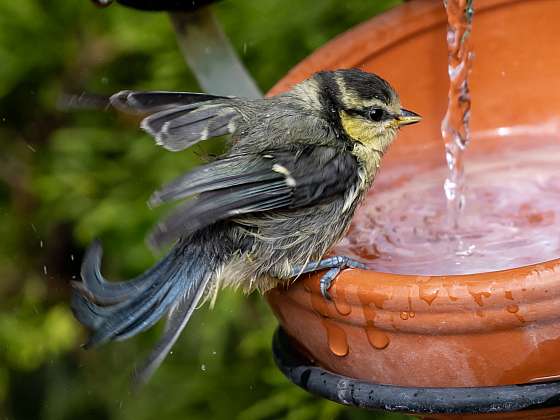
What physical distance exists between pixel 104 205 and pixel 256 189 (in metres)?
1.62

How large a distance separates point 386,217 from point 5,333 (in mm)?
1864

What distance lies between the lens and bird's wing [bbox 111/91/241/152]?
8.64ft

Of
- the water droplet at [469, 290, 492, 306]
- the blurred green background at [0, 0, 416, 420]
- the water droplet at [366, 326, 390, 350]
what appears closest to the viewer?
the water droplet at [469, 290, 492, 306]

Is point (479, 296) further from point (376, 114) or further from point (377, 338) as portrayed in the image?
point (376, 114)

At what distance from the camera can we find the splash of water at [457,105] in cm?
295

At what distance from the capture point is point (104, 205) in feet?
13.1

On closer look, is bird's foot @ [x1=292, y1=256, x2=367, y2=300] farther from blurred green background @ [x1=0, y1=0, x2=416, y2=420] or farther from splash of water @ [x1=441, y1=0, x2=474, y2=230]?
blurred green background @ [x1=0, y1=0, x2=416, y2=420]

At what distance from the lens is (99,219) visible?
3.93 metres

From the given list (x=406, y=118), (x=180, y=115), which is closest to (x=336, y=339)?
(x=180, y=115)

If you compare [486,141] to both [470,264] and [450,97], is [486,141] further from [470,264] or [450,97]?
[470,264]

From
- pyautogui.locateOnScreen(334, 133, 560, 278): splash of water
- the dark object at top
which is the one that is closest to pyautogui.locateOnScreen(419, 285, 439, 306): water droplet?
pyautogui.locateOnScreen(334, 133, 560, 278): splash of water

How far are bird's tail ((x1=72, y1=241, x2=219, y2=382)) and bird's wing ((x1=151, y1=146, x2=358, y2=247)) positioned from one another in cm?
16

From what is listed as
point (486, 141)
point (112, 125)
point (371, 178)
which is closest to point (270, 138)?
point (371, 178)

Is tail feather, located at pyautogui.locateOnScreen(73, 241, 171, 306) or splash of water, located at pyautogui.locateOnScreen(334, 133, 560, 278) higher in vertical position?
tail feather, located at pyautogui.locateOnScreen(73, 241, 171, 306)
